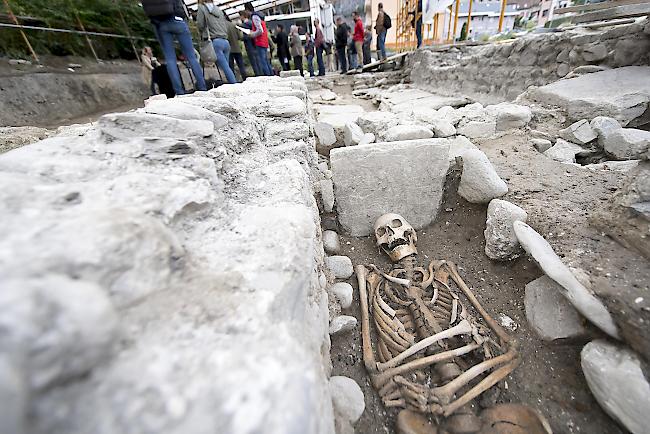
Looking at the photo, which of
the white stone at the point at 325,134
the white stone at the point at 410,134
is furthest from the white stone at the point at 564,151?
the white stone at the point at 325,134

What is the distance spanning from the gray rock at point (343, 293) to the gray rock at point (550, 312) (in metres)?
0.93

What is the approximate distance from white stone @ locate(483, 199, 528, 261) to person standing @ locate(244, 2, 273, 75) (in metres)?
5.10

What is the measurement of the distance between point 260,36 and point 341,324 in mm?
5444

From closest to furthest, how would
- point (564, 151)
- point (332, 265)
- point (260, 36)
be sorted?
point (332, 265), point (564, 151), point (260, 36)

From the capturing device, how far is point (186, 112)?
114 centimetres

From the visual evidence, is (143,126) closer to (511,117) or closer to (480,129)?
(480,129)

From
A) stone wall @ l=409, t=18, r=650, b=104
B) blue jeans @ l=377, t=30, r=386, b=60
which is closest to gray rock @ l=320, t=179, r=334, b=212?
stone wall @ l=409, t=18, r=650, b=104

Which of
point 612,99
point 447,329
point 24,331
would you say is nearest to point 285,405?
point 24,331

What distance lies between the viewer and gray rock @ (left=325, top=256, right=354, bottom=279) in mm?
1805

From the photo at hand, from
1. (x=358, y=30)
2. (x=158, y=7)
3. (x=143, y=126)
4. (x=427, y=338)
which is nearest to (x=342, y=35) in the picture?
(x=358, y=30)

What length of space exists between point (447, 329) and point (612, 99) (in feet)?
9.36

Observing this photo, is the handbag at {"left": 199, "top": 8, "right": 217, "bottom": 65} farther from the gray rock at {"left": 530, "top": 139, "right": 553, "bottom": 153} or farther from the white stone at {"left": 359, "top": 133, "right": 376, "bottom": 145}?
the gray rock at {"left": 530, "top": 139, "right": 553, "bottom": 153}

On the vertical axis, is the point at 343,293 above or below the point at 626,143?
below

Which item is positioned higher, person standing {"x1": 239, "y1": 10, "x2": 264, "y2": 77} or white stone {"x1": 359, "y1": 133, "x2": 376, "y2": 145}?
person standing {"x1": 239, "y1": 10, "x2": 264, "y2": 77}
